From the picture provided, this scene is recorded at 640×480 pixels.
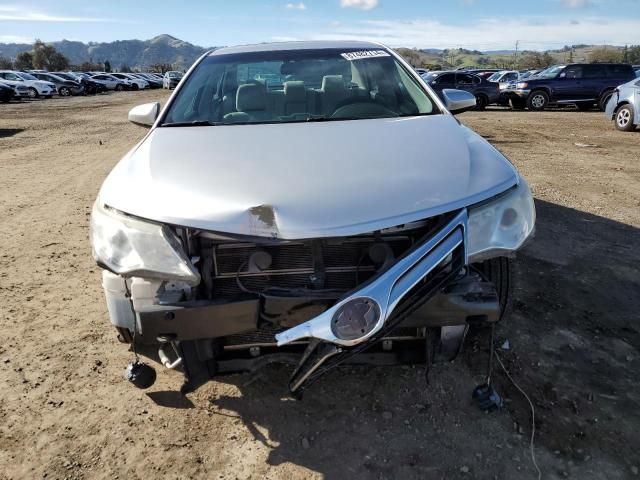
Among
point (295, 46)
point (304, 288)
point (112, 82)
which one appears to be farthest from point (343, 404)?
point (112, 82)

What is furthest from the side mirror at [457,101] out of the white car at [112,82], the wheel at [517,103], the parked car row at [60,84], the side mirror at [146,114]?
the white car at [112,82]

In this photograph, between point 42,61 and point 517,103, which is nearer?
point 517,103

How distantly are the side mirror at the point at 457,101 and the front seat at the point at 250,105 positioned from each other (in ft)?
4.36

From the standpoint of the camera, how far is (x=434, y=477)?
210 cm

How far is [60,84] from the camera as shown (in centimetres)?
3109

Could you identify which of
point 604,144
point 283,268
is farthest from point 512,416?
point 604,144

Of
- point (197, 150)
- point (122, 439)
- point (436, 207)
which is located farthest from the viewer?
point (197, 150)

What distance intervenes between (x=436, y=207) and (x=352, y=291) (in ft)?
1.62

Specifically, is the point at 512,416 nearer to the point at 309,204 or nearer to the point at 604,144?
the point at 309,204

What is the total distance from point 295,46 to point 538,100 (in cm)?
1517

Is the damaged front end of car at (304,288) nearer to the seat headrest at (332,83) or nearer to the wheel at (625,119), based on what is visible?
the seat headrest at (332,83)

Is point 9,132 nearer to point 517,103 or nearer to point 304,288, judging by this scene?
point 304,288

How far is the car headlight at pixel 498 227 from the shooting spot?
2074 mm

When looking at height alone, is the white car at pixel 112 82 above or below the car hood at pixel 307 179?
below
